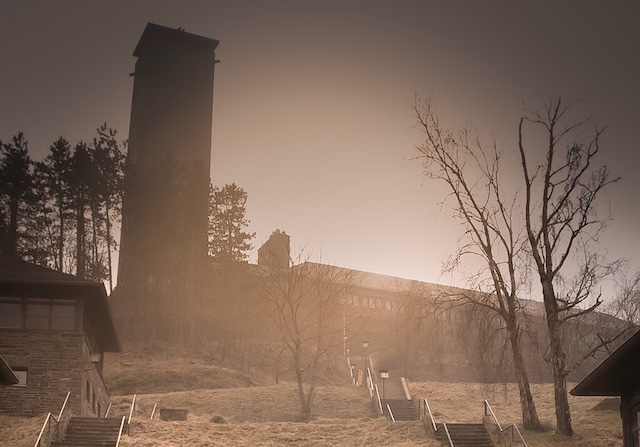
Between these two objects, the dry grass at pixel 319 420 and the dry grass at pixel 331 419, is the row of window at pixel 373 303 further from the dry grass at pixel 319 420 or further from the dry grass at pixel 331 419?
the dry grass at pixel 319 420

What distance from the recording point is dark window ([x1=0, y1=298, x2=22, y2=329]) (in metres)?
32.5

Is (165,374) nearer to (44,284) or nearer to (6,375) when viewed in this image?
(44,284)

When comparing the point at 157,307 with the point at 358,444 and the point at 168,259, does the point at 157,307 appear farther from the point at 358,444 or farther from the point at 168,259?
the point at 358,444

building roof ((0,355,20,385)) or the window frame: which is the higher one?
the window frame

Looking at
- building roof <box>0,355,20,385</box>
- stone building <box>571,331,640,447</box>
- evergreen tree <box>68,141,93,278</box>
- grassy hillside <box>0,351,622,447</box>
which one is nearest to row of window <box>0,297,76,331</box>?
grassy hillside <box>0,351,622,447</box>

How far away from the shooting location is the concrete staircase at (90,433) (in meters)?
27.2

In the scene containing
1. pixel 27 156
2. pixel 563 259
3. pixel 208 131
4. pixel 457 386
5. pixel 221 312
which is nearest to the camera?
pixel 563 259

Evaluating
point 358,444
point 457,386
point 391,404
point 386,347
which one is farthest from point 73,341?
point 386,347

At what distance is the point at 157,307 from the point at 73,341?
29.9m

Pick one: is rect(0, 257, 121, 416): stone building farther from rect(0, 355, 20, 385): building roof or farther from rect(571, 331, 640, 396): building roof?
rect(571, 331, 640, 396): building roof

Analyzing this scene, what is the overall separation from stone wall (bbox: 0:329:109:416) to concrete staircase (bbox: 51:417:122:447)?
2.43 metres

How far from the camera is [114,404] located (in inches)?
1601

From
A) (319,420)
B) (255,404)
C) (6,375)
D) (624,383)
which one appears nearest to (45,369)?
(319,420)

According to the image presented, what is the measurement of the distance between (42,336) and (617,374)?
2396 centimetres
